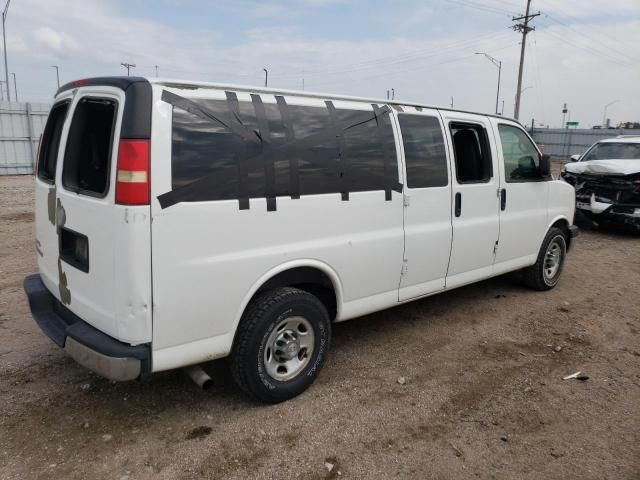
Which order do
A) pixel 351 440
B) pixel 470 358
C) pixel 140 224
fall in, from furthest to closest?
pixel 470 358
pixel 351 440
pixel 140 224

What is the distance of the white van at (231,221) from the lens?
9.23 feet

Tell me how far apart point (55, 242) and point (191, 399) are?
1.45 metres

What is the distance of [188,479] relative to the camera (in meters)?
2.79

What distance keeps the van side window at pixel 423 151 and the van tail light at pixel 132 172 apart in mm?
2262

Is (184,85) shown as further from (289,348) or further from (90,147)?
(289,348)

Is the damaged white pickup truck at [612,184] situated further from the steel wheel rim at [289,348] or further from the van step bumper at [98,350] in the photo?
the van step bumper at [98,350]

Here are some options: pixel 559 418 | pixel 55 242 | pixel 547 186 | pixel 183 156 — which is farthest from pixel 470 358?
pixel 55 242

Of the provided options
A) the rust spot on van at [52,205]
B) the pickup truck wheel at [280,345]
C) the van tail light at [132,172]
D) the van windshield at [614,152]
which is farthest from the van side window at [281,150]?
the van windshield at [614,152]

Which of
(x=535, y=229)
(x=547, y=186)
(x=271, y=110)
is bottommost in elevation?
(x=535, y=229)

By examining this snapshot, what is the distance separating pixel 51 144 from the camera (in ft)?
12.5

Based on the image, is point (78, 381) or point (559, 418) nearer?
point (559, 418)

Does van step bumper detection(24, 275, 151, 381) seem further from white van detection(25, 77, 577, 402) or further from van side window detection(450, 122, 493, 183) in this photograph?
van side window detection(450, 122, 493, 183)

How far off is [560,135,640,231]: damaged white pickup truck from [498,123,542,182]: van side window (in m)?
5.21

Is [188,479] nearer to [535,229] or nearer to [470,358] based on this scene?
[470,358]
